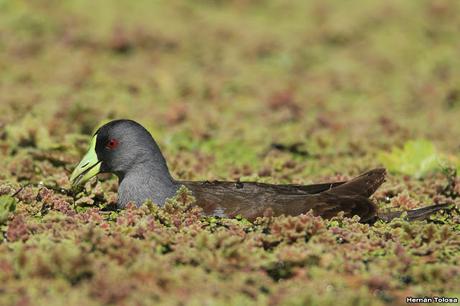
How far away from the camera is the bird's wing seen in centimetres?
601

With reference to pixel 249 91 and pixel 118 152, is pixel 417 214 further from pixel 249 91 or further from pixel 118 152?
pixel 249 91

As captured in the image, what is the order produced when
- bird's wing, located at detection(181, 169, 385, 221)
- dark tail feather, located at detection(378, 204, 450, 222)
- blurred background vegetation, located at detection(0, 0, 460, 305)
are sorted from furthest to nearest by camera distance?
blurred background vegetation, located at detection(0, 0, 460, 305) < dark tail feather, located at detection(378, 204, 450, 222) < bird's wing, located at detection(181, 169, 385, 221)

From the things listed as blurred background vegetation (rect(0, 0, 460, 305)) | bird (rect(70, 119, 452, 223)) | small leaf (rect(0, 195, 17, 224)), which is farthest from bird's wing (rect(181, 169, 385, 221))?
small leaf (rect(0, 195, 17, 224))

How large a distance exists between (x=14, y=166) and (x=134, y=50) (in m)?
6.02

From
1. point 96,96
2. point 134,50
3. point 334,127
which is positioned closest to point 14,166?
point 96,96

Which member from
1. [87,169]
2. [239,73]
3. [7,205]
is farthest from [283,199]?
[239,73]

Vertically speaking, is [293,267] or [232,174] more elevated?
[232,174]

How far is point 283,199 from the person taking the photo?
6078 millimetres

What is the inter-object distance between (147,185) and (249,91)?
6.10 meters

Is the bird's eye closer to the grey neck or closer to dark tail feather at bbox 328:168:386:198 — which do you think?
the grey neck

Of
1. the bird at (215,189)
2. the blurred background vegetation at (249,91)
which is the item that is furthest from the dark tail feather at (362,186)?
the blurred background vegetation at (249,91)

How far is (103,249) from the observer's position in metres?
5.03

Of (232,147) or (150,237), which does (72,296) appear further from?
(232,147)

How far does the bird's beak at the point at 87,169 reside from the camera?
653cm
